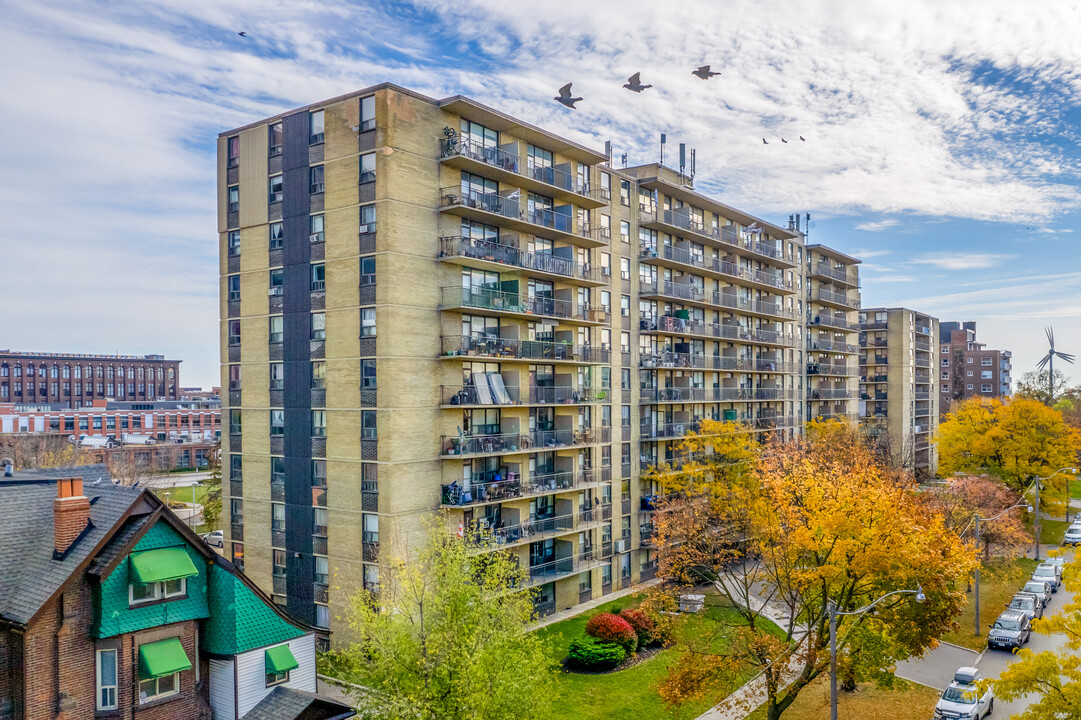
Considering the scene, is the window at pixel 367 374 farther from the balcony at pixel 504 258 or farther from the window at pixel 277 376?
the balcony at pixel 504 258

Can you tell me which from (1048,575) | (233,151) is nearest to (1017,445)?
(1048,575)

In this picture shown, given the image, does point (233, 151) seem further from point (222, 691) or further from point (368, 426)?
point (222, 691)

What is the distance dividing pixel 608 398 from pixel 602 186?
1292 centimetres

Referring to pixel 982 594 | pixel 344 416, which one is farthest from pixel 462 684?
pixel 982 594

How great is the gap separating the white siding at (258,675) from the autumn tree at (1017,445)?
57.2 metres

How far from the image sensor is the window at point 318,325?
3419 cm

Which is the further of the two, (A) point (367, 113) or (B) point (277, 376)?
(B) point (277, 376)

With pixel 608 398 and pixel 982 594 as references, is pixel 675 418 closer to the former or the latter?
pixel 608 398

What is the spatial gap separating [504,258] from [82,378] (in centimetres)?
13248

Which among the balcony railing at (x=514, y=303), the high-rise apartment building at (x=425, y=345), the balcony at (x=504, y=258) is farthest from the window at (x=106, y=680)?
the balcony at (x=504, y=258)

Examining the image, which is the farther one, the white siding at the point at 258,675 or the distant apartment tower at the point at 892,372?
the distant apartment tower at the point at 892,372

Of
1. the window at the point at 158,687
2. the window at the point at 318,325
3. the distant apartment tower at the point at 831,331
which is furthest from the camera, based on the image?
the distant apartment tower at the point at 831,331

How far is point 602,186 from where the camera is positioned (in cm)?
4453

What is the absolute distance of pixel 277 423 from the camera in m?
36.1
